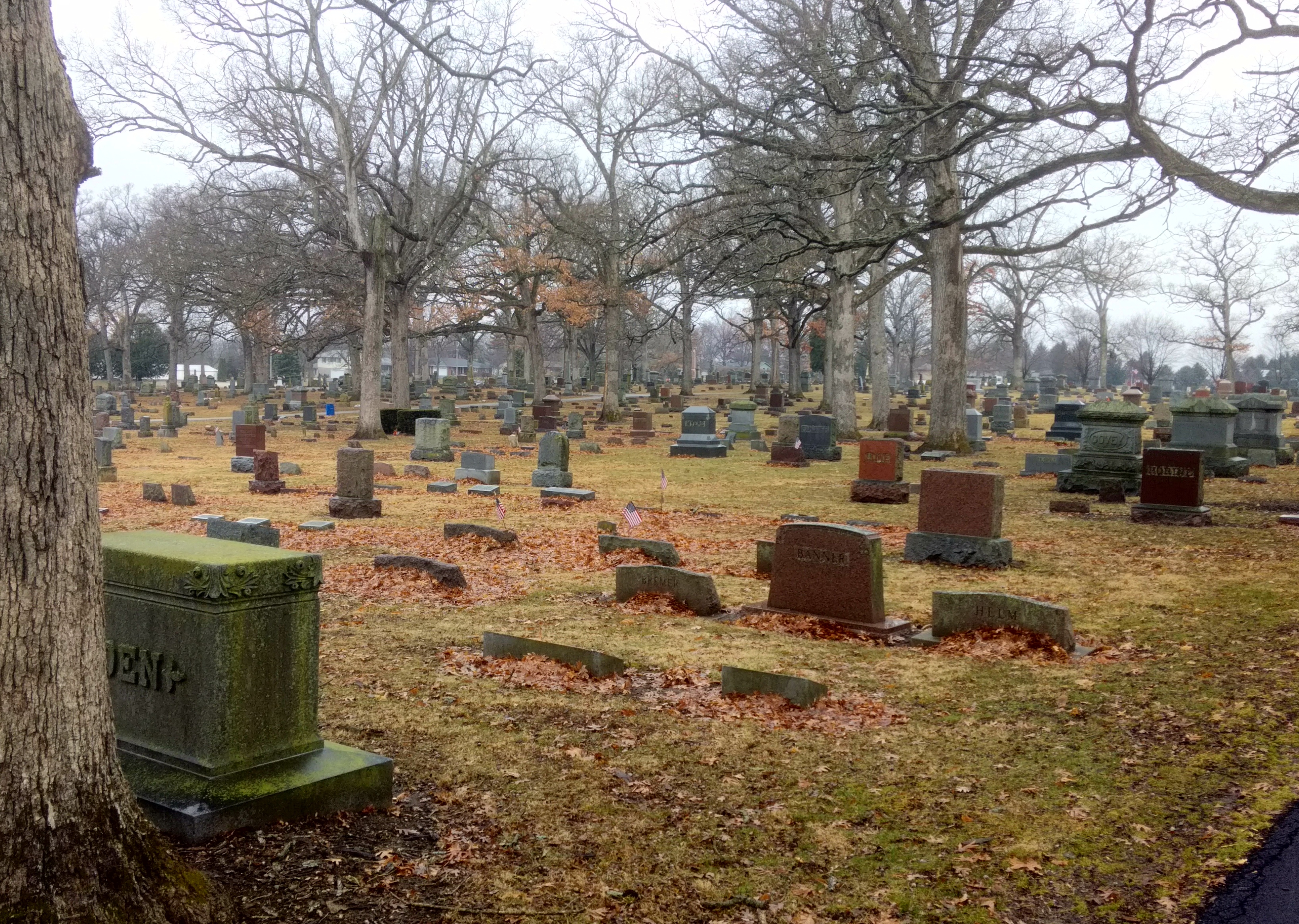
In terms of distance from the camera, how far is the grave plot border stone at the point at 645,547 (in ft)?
39.0

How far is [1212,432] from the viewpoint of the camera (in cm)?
2141

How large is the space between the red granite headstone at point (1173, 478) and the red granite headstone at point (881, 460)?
404 centimetres

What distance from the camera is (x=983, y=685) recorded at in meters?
7.58

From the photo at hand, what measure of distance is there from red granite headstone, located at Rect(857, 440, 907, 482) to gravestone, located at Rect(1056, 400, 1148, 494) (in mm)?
3375

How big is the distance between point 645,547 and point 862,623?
3591 mm

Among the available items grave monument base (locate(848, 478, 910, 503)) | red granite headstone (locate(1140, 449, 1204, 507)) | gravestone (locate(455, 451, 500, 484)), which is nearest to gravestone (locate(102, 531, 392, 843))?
red granite headstone (locate(1140, 449, 1204, 507))

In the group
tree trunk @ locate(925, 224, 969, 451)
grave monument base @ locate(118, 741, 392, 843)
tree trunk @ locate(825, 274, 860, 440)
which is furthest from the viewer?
tree trunk @ locate(825, 274, 860, 440)

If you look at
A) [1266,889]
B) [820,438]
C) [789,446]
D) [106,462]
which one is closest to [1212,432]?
[820,438]

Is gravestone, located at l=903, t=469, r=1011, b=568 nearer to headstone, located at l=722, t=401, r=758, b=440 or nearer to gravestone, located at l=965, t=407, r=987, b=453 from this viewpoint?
gravestone, located at l=965, t=407, r=987, b=453

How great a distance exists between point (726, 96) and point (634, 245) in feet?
10.1

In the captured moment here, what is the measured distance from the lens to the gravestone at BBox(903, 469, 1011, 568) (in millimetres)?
12391

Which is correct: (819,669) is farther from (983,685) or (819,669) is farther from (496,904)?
(496,904)

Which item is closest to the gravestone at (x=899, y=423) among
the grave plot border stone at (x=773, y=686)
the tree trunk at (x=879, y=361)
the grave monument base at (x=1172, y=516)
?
the tree trunk at (x=879, y=361)

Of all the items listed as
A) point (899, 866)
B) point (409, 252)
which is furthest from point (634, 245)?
point (409, 252)
